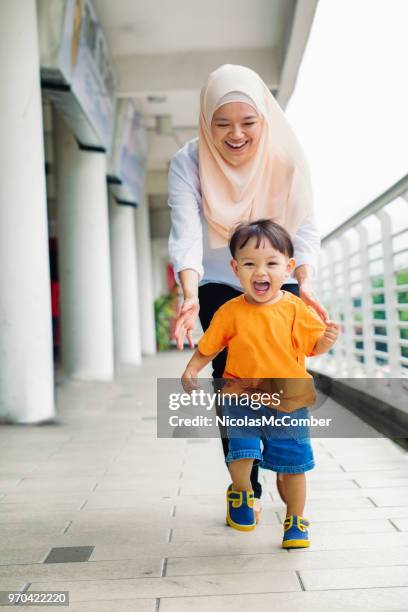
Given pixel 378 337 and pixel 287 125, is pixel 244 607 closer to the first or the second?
pixel 287 125

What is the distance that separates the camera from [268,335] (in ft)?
6.09

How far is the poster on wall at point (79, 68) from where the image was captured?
502cm

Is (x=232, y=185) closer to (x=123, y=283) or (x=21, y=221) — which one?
(x=21, y=221)

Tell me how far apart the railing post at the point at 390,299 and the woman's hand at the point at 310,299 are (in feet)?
6.18

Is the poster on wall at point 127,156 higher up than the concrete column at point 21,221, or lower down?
higher up

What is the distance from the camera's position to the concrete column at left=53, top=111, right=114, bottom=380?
7594 millimetres

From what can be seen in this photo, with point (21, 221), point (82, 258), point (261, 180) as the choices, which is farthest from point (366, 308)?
point (82, 258)

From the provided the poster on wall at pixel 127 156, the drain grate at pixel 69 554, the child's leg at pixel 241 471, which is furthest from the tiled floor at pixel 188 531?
the poster on wall at pixel 127 156

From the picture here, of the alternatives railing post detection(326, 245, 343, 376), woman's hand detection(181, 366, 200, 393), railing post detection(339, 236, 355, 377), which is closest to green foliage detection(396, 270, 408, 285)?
railing post detection(339, 236, 355, 377)

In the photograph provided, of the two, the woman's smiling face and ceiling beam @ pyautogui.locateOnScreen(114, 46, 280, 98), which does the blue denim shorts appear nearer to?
the woman's smiling face

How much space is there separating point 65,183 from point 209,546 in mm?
6065

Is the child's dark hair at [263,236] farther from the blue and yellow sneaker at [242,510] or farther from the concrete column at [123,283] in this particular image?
the concrete column at [123,283]

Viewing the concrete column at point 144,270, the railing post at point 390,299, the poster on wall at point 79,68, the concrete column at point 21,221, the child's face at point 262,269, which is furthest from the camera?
the concrete column at point 144,270

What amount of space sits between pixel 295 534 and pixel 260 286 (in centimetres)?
69
